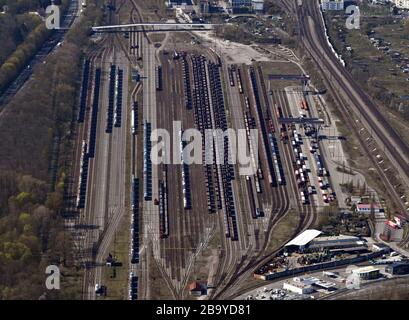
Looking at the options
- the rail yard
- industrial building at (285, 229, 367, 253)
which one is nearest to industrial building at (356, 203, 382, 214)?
the rail yard

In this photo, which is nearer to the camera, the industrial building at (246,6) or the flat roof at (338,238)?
the flat roof at (338,238)

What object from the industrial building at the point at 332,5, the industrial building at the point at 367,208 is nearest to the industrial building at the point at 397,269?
the industrial building at the point at 367,208

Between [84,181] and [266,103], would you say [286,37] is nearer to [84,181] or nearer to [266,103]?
[266,103]

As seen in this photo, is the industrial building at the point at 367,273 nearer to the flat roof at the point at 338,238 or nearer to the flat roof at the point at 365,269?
the flat roof at the point at 365,269

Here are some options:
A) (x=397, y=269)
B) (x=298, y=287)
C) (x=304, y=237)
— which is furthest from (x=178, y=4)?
(x=298, y=287)

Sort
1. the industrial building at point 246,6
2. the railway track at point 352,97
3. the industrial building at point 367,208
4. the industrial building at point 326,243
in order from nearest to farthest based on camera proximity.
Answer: the industrial building at point 326,243 < the industrial building at point 367,208 < the railway track at point 352,97 < the industrial building at point 246,6
